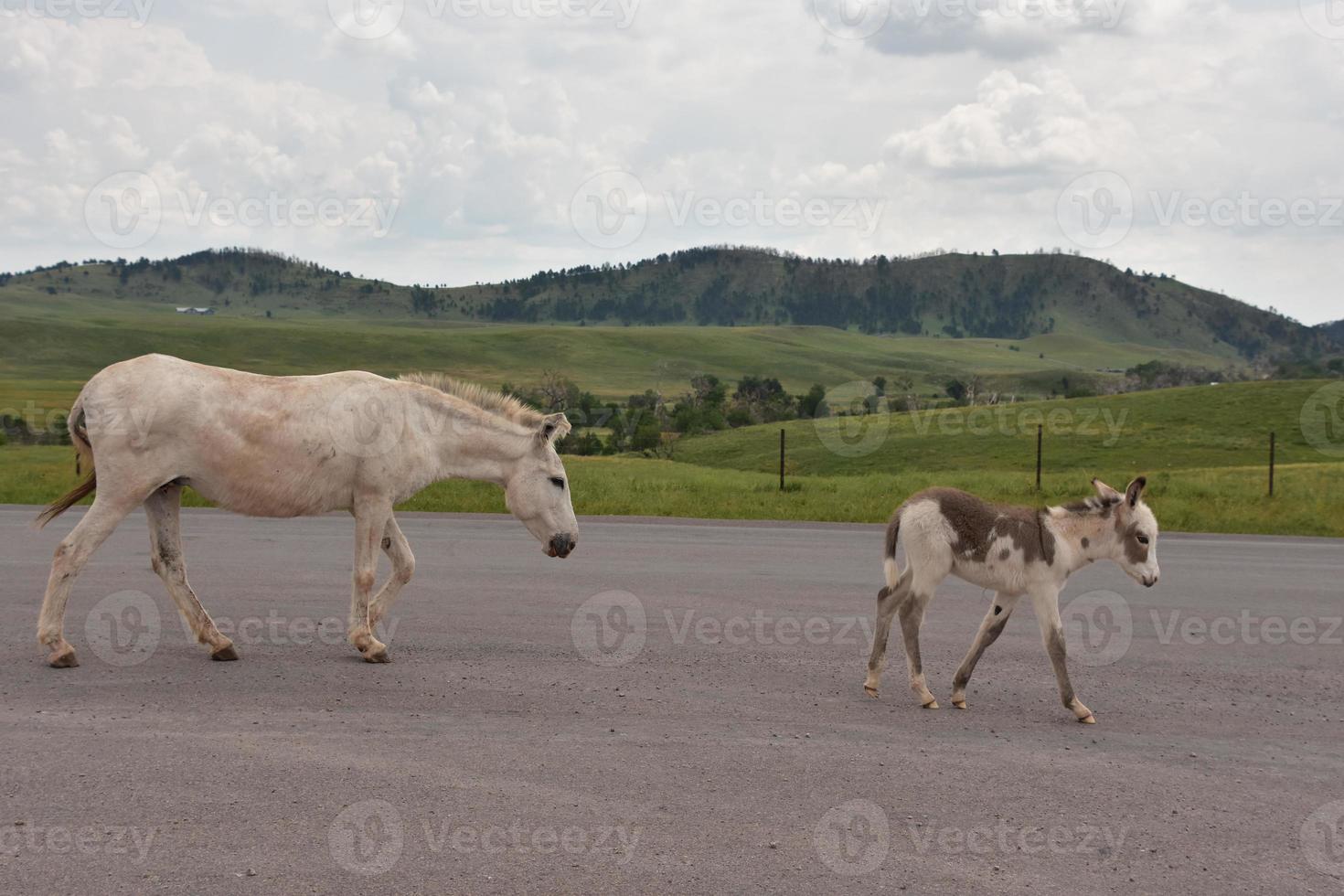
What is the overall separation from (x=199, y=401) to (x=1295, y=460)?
55263 millimetres

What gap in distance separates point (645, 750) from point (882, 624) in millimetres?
2474

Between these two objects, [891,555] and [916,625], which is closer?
[916,625]

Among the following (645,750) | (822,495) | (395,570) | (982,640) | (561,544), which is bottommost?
(645,750)

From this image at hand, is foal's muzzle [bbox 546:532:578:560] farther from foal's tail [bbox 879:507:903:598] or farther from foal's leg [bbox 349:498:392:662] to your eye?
foal's tail [bbox 879:507:903:598]

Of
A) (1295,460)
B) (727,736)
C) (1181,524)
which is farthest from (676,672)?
(1295,460)

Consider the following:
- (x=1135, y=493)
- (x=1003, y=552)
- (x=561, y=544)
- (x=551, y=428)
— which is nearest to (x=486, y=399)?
(x=551, y=428)

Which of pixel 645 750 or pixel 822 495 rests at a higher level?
pixel 822 495

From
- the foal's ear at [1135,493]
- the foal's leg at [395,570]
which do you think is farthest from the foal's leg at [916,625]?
the foal's leg at [395,570]

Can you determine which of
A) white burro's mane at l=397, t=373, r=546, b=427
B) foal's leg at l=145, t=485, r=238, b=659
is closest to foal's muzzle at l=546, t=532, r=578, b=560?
white burro's mane at l=397, t=373, r=546, b=427

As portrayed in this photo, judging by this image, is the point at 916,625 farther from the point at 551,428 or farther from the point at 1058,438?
the point at 1058,438

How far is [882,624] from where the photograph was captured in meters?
8.68

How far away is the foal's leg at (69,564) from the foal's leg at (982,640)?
6.36 meters

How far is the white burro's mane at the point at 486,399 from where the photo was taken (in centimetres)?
980

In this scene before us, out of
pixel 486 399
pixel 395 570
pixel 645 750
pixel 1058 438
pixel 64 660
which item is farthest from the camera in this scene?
pixel 1058 438
